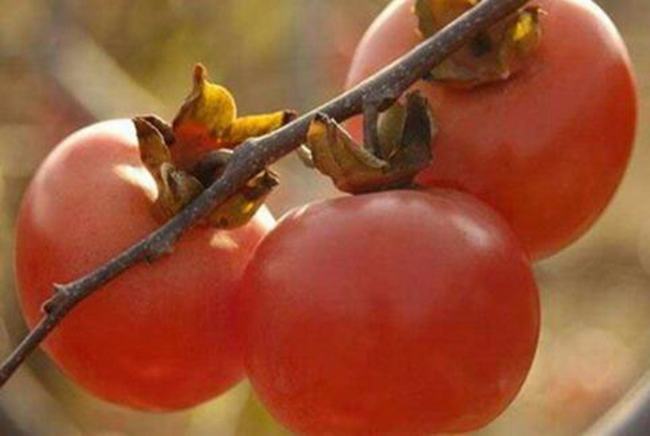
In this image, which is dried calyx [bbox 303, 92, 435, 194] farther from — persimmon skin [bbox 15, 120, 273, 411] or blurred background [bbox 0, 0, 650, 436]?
blurred background [bbox 0, 0, 650, 436]

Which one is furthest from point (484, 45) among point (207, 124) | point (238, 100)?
point (238, 100)

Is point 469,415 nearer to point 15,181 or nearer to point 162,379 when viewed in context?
point 162,379

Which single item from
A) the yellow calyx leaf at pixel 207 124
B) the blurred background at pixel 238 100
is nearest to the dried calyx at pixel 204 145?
the yellow calyx leaf at pixel 207 124

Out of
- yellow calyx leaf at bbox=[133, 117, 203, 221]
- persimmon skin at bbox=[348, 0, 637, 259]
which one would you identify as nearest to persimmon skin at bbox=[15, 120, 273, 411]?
yellow calyx leaf at bbox=[133, 117, 203, 221]

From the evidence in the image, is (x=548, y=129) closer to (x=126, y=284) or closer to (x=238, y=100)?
(x=126, y=284)

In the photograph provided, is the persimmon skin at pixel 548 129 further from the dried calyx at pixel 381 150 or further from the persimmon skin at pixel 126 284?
the persimmon skin at pixel 126 284

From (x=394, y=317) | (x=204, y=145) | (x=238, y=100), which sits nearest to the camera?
(x=394, y=317)
